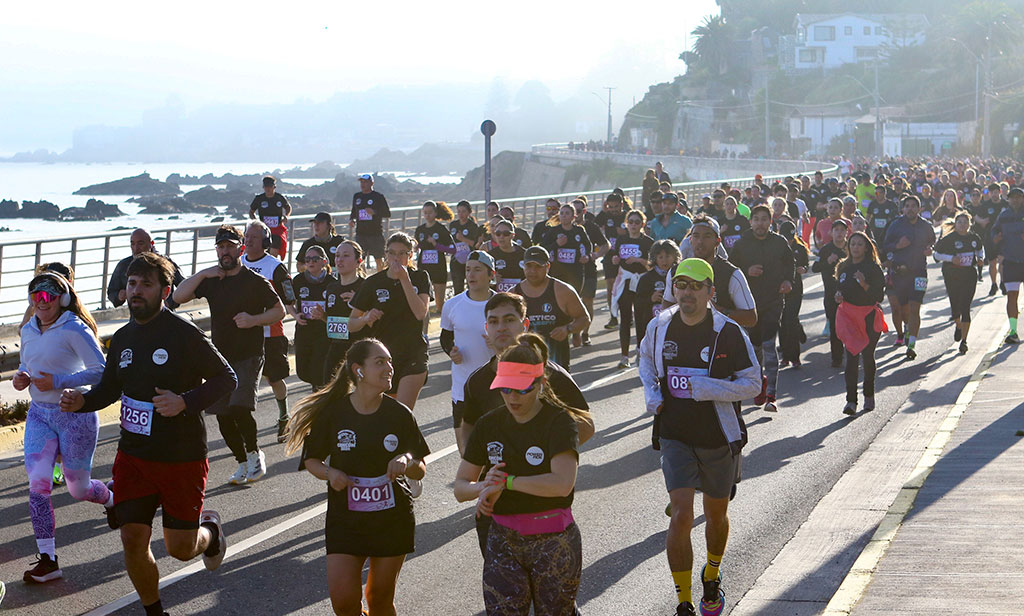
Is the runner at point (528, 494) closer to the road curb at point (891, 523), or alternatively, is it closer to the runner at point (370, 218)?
the road curb at point (891, 523)

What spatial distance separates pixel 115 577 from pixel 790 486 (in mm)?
5143

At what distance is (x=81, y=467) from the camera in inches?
294

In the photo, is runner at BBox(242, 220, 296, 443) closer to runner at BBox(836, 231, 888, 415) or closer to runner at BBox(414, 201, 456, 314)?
runner at BBox(836, 231, 888, 415)

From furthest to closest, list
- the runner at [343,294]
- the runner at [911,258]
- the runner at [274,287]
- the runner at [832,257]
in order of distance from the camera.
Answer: the runner at [911,258] < the runner at [832,257] < the runner at [274,287] < the runner at [343,294]

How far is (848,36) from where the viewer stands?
469 ft

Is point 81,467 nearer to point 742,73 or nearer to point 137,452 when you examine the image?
point 137,452

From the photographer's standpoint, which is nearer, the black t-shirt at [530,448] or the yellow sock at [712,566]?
the black t-shirt at [530,448]

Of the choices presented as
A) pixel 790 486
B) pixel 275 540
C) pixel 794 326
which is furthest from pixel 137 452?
pixel 794 326

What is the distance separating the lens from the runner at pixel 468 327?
27.9 ft

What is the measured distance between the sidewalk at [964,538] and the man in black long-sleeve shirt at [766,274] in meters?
2.39

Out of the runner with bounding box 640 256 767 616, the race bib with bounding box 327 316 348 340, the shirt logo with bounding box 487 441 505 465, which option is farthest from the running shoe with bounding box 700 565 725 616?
the race bib with bounding box 327 316 348 340

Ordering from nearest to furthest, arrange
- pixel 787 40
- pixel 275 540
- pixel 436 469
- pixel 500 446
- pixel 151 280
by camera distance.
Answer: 1. pixel 500 446
2. pixel 151 280
3. pixel 275 540
4. pixel 436 469
5. pixel 787 40

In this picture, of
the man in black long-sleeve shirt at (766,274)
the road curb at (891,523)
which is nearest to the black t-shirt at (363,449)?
the road curb at (891,523)

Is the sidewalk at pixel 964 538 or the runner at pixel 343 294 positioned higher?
the runner at pixel 343 294
